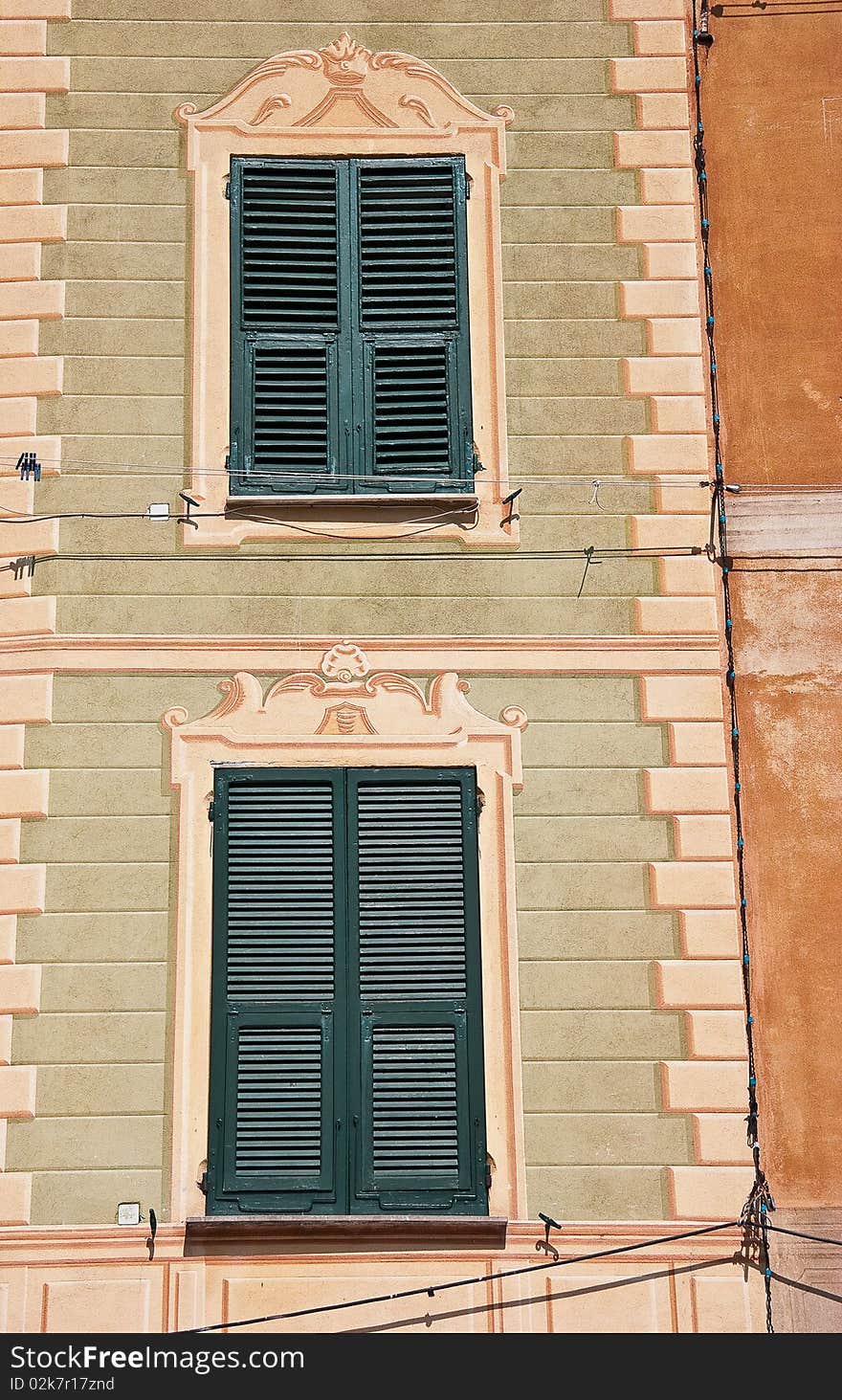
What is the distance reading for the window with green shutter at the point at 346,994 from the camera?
944 centimetres

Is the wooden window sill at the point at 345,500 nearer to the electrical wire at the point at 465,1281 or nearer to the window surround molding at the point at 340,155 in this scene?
the window surround molding at the point at 340,155

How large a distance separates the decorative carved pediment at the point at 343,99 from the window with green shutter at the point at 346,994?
12.9 ft

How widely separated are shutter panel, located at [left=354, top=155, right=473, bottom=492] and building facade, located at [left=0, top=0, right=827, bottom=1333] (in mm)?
28

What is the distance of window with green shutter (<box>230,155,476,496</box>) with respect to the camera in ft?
34.5

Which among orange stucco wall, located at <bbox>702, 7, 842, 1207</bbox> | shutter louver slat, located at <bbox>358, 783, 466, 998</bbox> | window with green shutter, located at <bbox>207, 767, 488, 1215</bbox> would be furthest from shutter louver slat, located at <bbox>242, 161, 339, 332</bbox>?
shutter louver slat, located at <bbox>358, 783, 466, 998</bbox>

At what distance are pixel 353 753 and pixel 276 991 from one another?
135 centimetres

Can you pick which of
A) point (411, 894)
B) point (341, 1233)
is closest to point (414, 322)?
point (411, 894)

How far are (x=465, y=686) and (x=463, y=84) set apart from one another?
12.3 feet

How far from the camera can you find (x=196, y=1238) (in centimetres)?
925

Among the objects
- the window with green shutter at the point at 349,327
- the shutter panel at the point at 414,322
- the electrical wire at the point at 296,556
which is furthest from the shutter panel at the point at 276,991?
the shutter panel at the point at 414,322

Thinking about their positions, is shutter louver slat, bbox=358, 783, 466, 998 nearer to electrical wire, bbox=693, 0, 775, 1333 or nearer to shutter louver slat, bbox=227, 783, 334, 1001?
shutter louver slat, bbox=227, 783, 334, 1001

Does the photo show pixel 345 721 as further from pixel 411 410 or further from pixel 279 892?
pixel 411 410

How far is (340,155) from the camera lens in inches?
429
